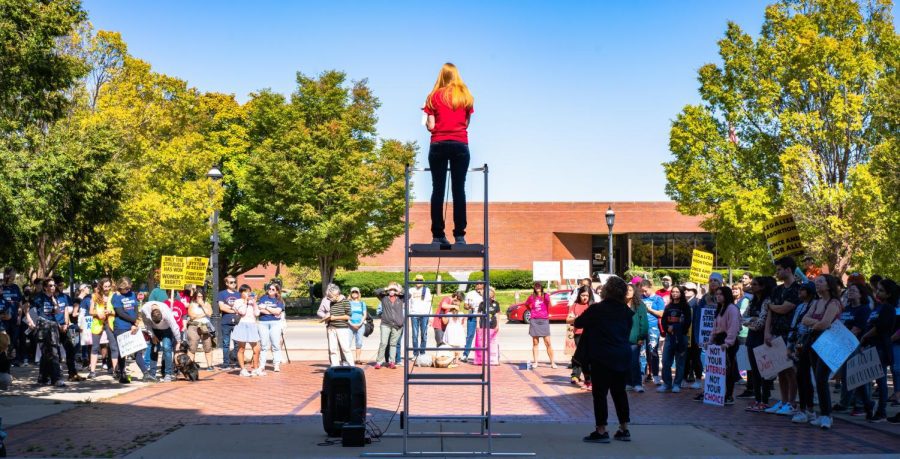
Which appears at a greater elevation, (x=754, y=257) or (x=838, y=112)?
(x=838, y=112)

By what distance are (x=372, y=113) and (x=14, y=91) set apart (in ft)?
99.8

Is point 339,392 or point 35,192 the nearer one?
point 339,392

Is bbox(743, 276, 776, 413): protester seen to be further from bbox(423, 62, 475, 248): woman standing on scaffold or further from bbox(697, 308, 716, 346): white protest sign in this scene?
bbox(423, 62, 475, 248): woman standing on scaffold

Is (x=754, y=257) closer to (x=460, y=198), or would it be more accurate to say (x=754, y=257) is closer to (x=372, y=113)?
(x=372, y=113)

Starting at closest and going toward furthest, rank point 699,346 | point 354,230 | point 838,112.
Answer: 1. point 699,346
2. point 838,112
3. point 354,230

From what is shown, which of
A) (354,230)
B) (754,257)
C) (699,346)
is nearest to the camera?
(699,346)

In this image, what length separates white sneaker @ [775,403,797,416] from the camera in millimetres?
12141

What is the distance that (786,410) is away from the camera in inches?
482

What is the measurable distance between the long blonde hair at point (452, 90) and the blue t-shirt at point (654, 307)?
7960 mm

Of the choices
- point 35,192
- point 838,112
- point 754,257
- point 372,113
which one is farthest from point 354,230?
point 35,192

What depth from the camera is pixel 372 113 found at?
45031 mm

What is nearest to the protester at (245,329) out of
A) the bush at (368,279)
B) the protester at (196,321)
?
the protester at (196,321)

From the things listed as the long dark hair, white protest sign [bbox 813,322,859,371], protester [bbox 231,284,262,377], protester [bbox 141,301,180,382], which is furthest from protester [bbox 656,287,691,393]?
protester [bbox 141,301,180,382]

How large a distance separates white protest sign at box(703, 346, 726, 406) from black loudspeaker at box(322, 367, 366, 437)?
5.75 m
